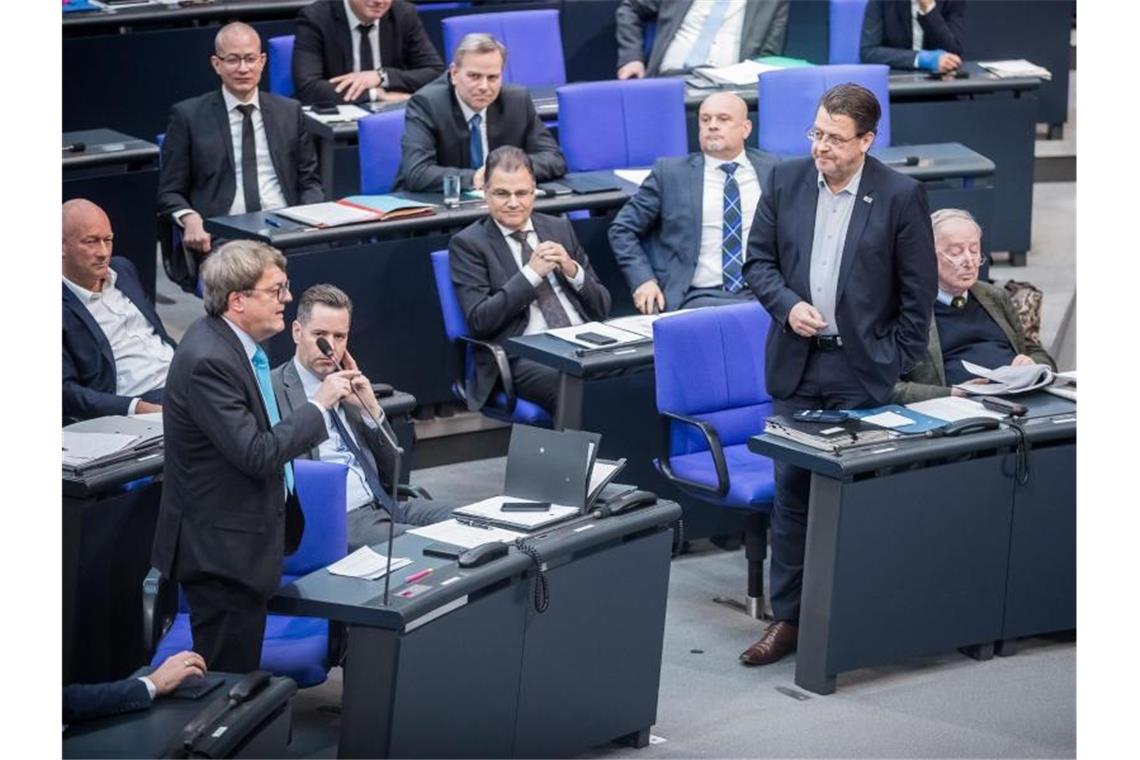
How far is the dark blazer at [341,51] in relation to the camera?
816 centimetres

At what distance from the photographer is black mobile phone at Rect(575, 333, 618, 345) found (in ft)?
20.2

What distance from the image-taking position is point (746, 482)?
568cm

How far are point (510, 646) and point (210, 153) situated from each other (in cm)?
327

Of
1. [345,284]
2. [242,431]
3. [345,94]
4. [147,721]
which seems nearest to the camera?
[147,721]

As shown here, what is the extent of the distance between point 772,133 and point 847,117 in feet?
8.77

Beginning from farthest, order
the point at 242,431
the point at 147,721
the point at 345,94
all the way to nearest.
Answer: the point at 345,94, the point at 242,431, the point at 147,721

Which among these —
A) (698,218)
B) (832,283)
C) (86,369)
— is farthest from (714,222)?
(86,369)

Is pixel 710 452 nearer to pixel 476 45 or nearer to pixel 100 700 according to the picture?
pixel 476 45

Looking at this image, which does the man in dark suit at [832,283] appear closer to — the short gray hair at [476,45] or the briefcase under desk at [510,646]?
the briefcase under desk at [510,646]

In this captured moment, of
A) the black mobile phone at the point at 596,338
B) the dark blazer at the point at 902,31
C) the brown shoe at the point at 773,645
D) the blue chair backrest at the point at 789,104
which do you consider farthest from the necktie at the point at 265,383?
the dark blazer at the point at 902,31

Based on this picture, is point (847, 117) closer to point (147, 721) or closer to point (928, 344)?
point (928, 344)

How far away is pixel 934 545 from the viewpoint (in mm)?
5297

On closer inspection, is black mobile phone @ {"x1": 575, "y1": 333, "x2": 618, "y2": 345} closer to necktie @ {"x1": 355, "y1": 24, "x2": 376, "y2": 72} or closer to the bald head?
the bald head

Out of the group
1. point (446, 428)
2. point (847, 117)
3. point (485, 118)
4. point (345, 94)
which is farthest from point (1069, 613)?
point (345, 94)
